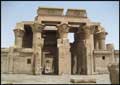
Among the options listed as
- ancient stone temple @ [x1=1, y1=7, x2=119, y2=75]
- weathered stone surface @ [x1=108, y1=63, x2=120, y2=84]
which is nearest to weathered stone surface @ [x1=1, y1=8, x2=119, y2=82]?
ancient stone temple @ [x1=1, y1=7, x2=119, y2=75]

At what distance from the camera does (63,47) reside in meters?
22.6

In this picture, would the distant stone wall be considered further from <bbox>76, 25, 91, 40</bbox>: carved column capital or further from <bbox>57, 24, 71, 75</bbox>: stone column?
<bbox>76, 25, 91, 40</bbox>: carved column capital

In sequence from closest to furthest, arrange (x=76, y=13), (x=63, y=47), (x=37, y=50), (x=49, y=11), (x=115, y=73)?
(x=115, y=73) < (x=63, y=47) < (x=37, y=50) < (x=49, y=11) < (x=76, y=13)

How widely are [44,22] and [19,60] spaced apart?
4.76 metres

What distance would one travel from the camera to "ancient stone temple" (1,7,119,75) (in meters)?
22.4

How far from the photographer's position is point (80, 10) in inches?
975

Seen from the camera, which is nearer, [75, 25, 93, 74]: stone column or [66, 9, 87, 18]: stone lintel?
[75, 25, 93, 74]: stone column

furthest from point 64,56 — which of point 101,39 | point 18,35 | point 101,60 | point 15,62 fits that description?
point 101,39

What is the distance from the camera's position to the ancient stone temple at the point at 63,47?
22375 millimetres

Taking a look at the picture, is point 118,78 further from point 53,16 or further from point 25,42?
point 25,42

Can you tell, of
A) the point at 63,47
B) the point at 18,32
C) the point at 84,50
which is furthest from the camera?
the point at 18,32

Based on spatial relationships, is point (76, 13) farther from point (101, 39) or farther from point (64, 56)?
point (64, 56)

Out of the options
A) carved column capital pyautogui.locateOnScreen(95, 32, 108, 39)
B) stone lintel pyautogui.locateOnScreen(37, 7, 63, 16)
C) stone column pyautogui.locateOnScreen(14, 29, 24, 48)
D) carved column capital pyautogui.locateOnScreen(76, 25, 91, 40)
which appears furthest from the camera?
carved column capital pyautogui.locateOnScreen(95, 32, 108, 39)

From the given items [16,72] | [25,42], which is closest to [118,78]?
[16,72]
